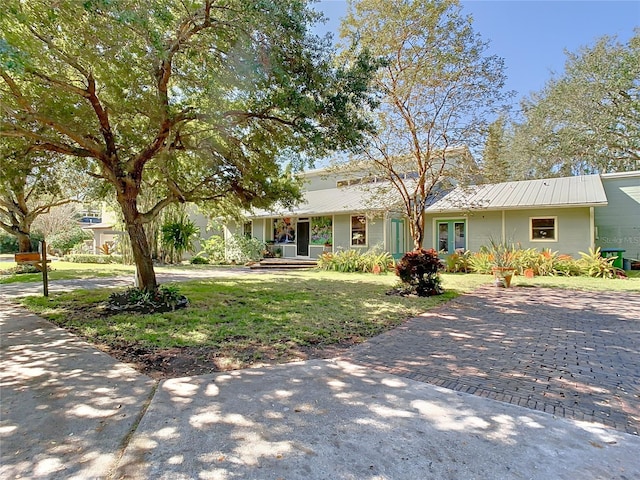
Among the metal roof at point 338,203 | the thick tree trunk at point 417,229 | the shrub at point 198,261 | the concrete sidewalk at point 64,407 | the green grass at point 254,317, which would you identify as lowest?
the concrete sidewalk at point 64,407

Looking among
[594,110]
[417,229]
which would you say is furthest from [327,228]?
[594,110]

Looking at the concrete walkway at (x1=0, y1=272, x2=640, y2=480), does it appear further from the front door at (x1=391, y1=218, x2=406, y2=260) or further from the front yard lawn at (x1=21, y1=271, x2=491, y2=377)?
the front door at (x1=391, y1=218, x2=406, y2=260)

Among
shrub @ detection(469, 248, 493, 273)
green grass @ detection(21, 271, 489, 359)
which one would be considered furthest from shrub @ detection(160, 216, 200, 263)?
shrub @ detection(469, 248, 493, 273)

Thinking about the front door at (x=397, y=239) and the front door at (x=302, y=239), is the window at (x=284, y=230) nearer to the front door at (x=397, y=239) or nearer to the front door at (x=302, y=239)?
the front door at (x=302, y=239)

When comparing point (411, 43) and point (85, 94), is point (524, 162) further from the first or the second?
point (85, 94)

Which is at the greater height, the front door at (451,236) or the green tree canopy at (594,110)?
the green tree canopy at (594,110)

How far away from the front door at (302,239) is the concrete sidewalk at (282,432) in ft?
53.9

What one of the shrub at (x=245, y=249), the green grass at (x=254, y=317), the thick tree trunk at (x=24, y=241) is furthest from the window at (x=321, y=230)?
the thick tree trunk at (x=24, y=241)

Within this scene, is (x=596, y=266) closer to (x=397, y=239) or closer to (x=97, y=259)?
(x=397, y=239)

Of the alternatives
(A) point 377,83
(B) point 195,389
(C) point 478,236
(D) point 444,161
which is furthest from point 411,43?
(C) point 478,236

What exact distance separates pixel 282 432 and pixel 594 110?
1002 inches

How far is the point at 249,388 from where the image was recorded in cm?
364

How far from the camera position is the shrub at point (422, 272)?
31.8ft

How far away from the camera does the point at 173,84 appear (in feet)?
27.0
